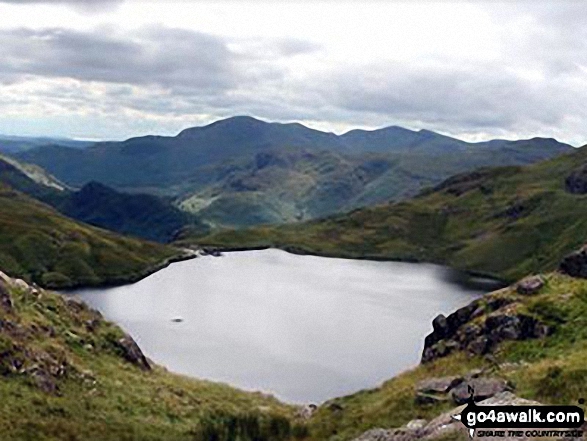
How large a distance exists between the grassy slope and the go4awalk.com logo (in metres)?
15.4

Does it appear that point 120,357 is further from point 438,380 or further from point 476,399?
point 476,399

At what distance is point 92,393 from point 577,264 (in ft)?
267

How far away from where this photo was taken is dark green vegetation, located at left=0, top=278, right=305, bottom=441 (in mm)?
99562

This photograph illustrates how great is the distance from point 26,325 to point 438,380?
229ft

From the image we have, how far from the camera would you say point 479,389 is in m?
79.3

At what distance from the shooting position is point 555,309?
108625 millimetres

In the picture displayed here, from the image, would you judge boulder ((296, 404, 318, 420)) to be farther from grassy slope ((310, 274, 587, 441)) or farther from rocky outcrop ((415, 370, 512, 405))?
rocky outcrop ((415, 370, 512, 405))

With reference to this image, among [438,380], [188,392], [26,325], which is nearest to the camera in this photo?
[438,380]

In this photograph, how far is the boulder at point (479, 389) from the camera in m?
76.2

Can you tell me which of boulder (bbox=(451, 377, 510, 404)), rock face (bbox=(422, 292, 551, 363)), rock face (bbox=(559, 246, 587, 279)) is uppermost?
rock face (bbox=(559, 246, 587, 279))

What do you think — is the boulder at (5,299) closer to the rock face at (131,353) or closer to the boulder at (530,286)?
the rock face at (131,353)

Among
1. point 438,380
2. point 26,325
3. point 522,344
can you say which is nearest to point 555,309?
point 522,344

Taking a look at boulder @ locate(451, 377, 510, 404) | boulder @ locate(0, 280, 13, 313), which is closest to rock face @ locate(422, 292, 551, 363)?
boulder @ locate(451, 377, 510, 404)

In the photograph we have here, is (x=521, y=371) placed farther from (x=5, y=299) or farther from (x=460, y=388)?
(x=5, y=299)
